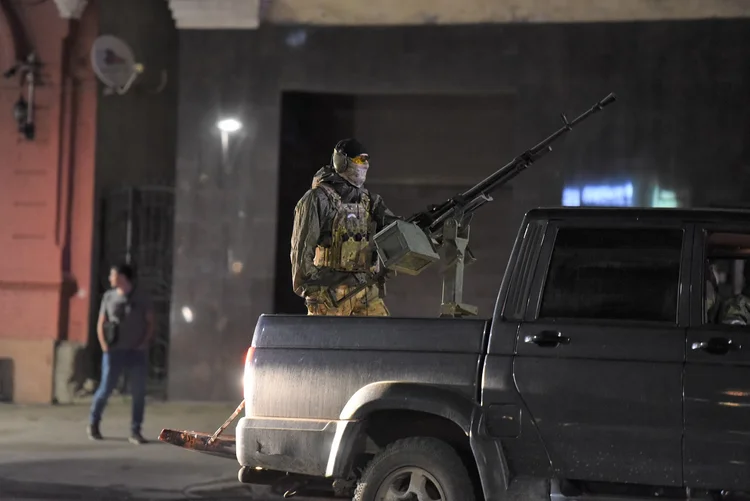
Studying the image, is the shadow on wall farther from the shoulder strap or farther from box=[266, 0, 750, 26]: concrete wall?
the shoulder strap

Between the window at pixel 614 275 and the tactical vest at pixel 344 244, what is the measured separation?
1733mm

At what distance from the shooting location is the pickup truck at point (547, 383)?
172 inches

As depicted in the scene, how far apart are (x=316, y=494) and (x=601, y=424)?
90.6 inches

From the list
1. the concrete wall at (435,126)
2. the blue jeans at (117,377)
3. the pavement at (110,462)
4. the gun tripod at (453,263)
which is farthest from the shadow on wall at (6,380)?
the gun tripod at (453,263)

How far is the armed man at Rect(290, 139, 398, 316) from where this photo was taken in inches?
239

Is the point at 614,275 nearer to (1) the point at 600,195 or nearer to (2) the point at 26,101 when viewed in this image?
(1) the point at 600,195

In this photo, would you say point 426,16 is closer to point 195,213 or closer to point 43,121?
point 195,213

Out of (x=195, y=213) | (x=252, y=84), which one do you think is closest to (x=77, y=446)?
(x=195, y=213)

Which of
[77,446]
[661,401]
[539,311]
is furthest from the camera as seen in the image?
[77,446]

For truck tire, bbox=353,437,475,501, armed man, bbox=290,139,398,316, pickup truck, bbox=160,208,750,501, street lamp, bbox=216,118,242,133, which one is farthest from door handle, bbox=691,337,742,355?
street lamp, bbox=216,118,242,133

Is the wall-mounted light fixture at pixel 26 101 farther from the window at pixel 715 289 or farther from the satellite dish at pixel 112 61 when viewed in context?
the window at pixel 715 289

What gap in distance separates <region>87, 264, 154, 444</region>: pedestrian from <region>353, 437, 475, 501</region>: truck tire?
16.2 feet

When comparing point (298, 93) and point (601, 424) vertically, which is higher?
point (298, 93)

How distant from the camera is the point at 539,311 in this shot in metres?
4.66
